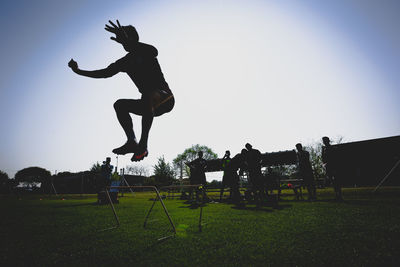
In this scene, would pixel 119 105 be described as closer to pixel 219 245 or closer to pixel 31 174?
pixel 219 245

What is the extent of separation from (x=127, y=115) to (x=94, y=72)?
77cm

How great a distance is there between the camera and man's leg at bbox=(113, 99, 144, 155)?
2174 millimetres

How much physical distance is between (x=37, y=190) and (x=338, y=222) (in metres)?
55.1

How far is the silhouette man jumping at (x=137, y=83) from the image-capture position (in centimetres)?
216

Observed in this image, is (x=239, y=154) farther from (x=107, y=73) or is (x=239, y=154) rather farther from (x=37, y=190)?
(x=37, y=190)

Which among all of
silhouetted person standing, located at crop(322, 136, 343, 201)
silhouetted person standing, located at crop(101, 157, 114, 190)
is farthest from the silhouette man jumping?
silhouetted person standing, located at crop(101, 157, 114, 190)

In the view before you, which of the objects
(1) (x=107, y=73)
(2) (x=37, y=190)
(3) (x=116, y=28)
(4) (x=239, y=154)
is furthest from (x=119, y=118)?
(2) (x=37, y=190)

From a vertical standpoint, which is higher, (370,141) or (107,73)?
(370,141)

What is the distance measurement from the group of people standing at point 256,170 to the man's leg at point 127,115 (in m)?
6.16

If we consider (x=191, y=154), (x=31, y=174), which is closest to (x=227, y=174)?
(x=191, y=154)

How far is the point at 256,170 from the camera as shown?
8094mm

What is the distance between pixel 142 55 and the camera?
2.19 meters

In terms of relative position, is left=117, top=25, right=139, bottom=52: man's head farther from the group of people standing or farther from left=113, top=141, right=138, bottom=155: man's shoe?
the group of people standing

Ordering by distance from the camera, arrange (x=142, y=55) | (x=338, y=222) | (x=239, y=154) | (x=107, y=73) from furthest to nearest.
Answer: (x=239, y=154)
(x=338, y=222)
(x=107, y=73)
(x=142, y=55)
